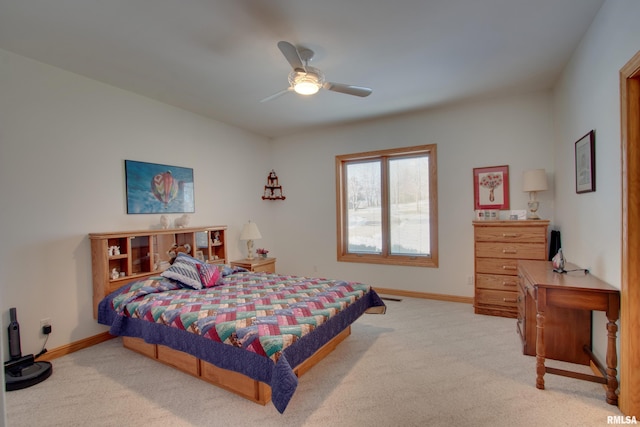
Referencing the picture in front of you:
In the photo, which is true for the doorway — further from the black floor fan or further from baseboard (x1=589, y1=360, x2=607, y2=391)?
the black floor fan

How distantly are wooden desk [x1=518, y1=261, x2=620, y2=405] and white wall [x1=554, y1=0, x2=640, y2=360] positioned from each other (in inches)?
5.2

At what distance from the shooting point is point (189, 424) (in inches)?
81.4

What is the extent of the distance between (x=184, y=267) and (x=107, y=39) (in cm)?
222

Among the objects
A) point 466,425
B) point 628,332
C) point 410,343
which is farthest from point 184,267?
point 628,332

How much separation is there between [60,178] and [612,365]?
478 cm

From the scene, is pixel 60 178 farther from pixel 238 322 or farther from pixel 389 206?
pixel 389 206

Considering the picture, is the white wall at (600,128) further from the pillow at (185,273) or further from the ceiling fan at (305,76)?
the pillow at (185,273)

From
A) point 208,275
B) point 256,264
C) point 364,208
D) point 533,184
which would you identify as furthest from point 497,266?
point 208,275

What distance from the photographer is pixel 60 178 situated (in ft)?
10.1

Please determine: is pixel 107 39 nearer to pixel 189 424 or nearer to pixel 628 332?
pixel 189 424

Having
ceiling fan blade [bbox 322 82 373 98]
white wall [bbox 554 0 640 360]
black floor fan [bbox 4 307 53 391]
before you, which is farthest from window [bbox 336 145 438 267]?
black floor fan [bbox 4 307 53 391]

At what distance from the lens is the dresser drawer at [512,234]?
3.55m

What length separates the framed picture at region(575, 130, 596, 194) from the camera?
2.53 meters

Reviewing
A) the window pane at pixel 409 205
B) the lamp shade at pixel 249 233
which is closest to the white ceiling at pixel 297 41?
the window pane at pixel 409 205
